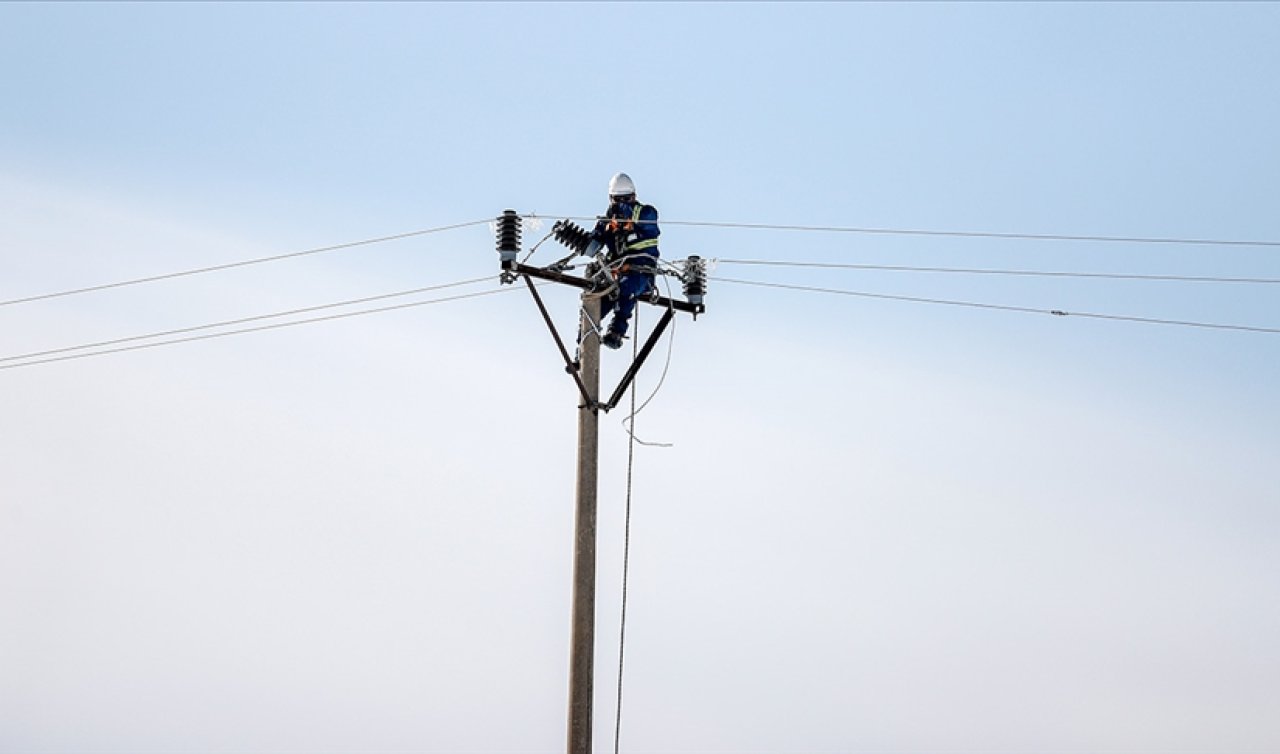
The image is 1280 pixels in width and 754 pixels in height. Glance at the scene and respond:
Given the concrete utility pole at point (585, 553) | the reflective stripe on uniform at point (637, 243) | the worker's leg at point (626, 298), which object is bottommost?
the concrete utility pole at point (585, 553)

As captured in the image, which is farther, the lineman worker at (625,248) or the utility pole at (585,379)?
the lineman worker at (625,248)

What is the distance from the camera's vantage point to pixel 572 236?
15766 mm

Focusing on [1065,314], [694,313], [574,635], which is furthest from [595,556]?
[1065,314]

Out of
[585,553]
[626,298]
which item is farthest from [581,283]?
[585,553]

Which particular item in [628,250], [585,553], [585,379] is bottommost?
[585,553]

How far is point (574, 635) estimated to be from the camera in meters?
14.5

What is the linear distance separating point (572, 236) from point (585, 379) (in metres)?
1.43

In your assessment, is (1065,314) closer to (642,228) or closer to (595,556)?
(642,228)

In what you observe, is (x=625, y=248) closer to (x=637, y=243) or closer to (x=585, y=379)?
(x=637, y=243)

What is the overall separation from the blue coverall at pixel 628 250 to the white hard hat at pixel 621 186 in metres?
0.10

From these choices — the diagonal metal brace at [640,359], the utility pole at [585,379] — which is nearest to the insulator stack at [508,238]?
the utility pole at [585,379]

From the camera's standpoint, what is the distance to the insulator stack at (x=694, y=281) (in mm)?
16109

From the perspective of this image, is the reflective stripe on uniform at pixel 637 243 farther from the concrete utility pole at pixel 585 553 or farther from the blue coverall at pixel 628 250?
the concrete utility pole at pixel 585 553

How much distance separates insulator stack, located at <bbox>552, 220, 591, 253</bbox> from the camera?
51.4 feet
